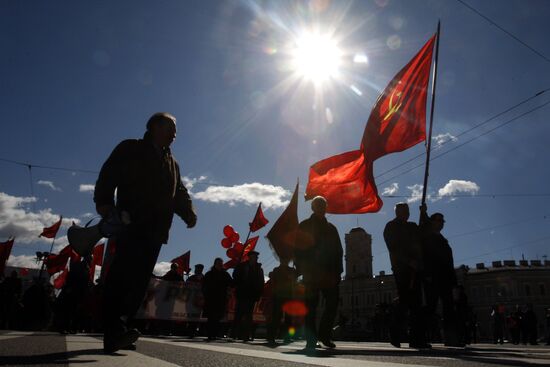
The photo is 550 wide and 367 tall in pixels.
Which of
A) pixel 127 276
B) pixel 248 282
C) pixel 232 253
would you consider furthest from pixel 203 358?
Result: pixel 232 253

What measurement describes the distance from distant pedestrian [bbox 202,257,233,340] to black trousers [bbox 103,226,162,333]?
6.32m

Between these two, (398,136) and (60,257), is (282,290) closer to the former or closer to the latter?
(398,136)

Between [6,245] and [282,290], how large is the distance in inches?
542

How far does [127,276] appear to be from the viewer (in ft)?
9.08

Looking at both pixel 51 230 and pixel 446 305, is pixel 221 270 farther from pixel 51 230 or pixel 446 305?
pixel 51 230

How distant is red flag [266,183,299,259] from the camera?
13.2m

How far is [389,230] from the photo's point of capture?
5.89m

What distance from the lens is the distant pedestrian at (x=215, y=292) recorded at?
9000mm

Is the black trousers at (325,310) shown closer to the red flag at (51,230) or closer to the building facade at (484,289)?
the red flag at (51,230)

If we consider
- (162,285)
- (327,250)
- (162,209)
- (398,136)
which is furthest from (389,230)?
(162,285)

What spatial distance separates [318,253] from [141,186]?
2567mm

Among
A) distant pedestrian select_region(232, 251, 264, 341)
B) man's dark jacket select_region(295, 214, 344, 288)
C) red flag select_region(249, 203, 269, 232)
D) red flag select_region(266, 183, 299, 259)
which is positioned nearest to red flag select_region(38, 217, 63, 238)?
red flag select_region(249, 203, 269, 232)

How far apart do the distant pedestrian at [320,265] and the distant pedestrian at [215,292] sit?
4.30 meters

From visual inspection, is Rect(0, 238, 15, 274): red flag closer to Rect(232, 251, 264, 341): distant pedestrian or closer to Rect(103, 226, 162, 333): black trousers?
Rect(232, 251, 264, 341): distant pedestrian
